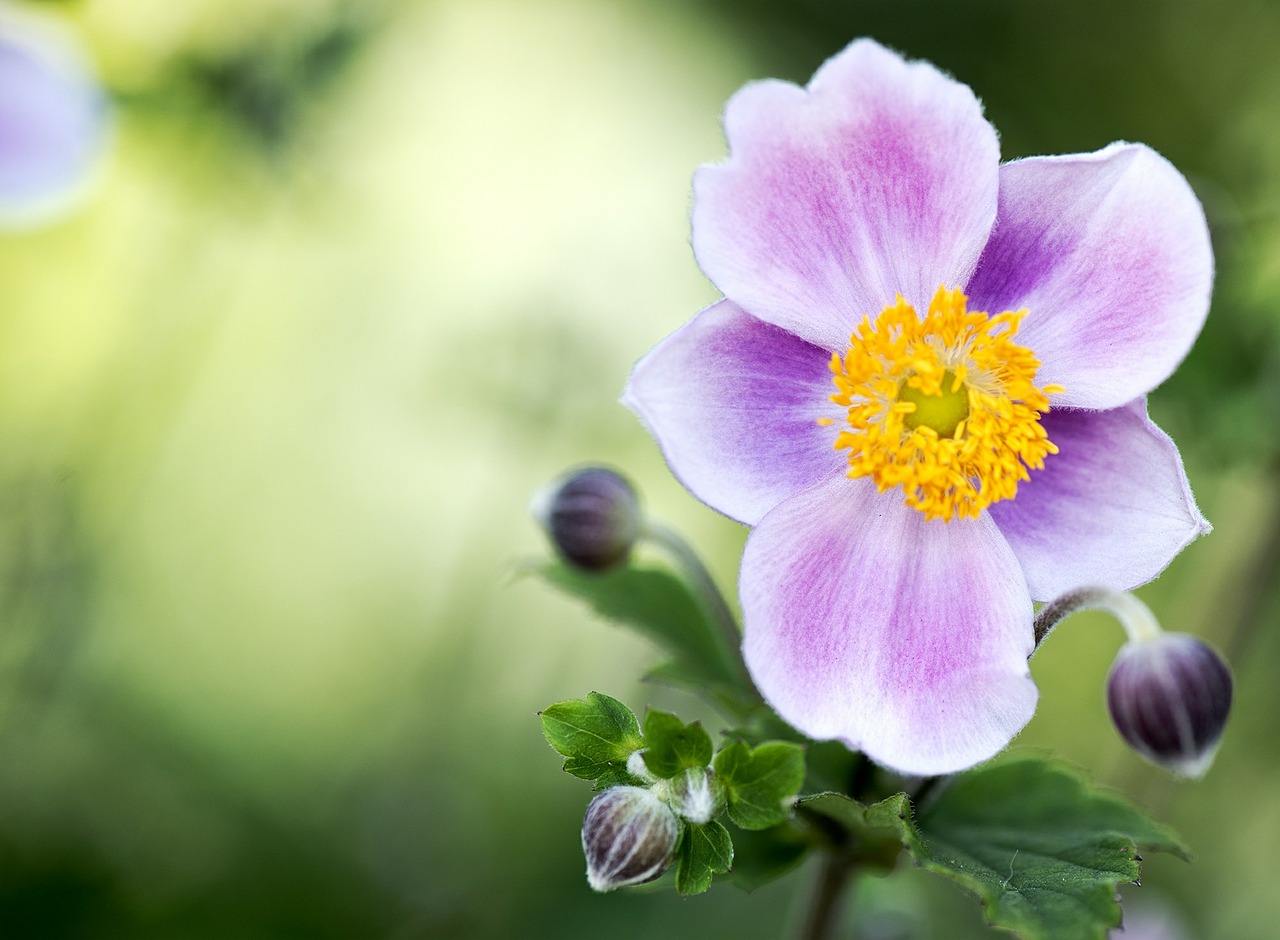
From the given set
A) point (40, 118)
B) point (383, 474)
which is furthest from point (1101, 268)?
point (383, 474)

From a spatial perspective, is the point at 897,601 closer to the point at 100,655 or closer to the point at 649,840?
the point at 649,840

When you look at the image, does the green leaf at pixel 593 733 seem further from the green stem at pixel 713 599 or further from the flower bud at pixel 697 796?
the green stem at pixel 713 599

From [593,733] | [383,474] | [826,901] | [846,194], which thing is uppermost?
[846,194]

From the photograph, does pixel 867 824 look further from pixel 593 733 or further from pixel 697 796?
pixel 593 733

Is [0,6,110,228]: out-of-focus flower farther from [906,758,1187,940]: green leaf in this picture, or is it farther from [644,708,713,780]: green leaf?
[906,758,1187,940]: green leaf

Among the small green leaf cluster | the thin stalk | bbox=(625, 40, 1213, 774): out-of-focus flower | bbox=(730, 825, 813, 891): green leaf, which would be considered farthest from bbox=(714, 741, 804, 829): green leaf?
the thin stalk

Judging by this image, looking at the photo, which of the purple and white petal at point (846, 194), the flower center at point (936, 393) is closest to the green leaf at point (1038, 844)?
the flower center at point (936, 393)
